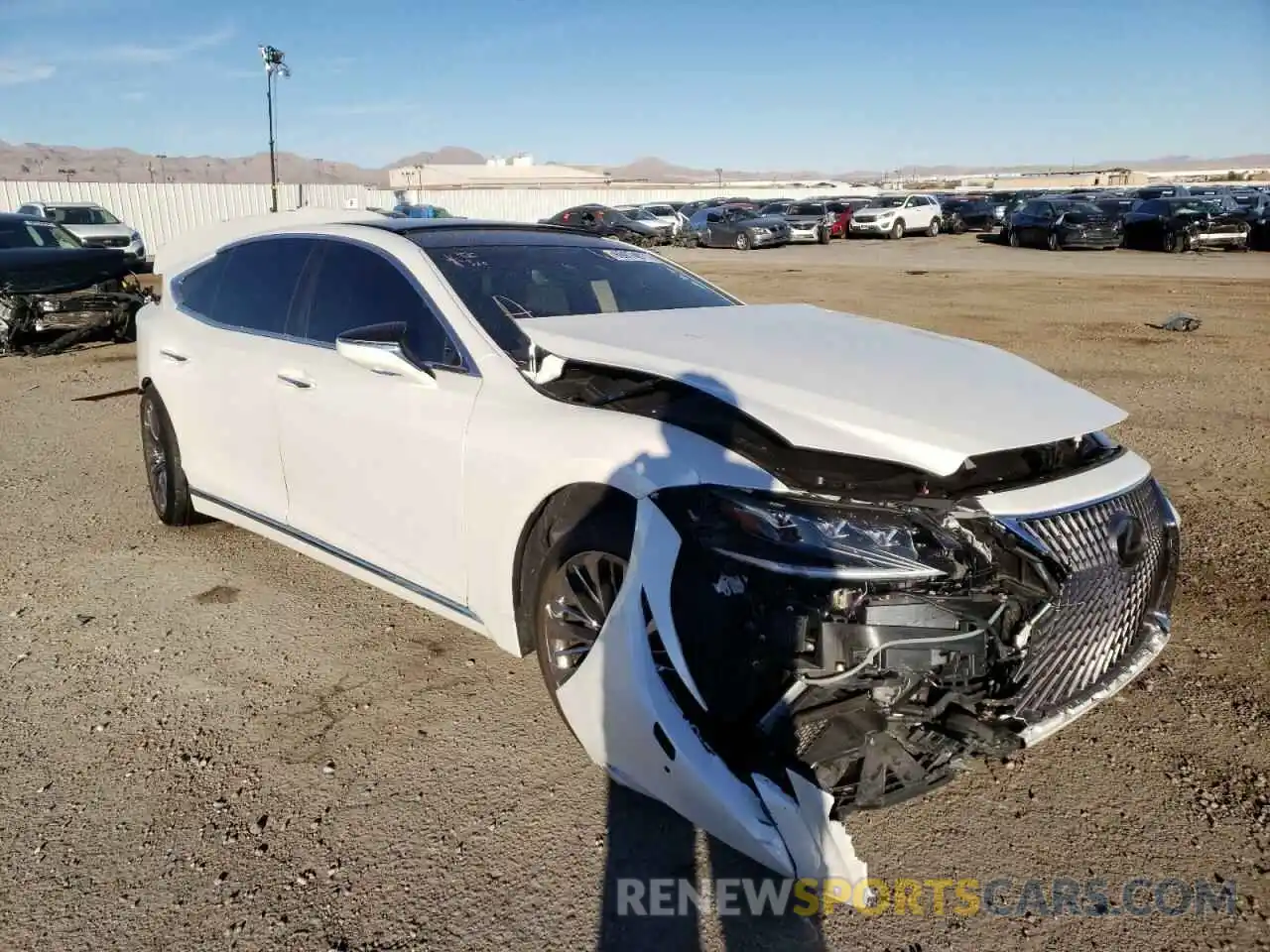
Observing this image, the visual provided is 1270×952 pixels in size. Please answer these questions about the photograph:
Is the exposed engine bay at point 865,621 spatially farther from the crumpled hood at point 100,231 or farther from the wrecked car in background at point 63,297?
the crumpled hood at point 100,231

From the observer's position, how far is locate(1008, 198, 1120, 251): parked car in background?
2825 centimetres

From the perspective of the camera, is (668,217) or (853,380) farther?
(668,217)

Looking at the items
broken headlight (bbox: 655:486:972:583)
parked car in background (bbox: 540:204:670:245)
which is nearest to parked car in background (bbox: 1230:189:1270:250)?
parked car in background (bbox: 540:204:670:245)

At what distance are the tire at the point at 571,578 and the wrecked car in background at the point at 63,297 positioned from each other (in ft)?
36.0

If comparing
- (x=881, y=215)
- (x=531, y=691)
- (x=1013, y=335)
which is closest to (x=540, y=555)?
(x=531, y=691)

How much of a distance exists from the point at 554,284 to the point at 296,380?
1.14m

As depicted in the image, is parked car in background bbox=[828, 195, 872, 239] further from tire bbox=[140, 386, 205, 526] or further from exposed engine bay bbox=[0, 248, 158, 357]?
tire bbox=[140, 386, 205, 526]

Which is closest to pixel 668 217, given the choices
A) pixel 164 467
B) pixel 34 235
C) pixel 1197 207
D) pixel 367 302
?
pixel 1197 207

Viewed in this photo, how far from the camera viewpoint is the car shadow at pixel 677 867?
2389mm

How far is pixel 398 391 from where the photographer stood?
3.53 m

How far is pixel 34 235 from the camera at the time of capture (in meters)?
14.5

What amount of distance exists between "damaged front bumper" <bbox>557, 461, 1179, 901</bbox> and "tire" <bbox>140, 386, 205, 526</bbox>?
10.9ft

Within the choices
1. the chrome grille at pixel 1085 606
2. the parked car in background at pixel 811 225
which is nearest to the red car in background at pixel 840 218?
the parked car in background at pixel 811 225

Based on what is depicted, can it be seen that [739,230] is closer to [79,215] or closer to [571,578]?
[79,215]
